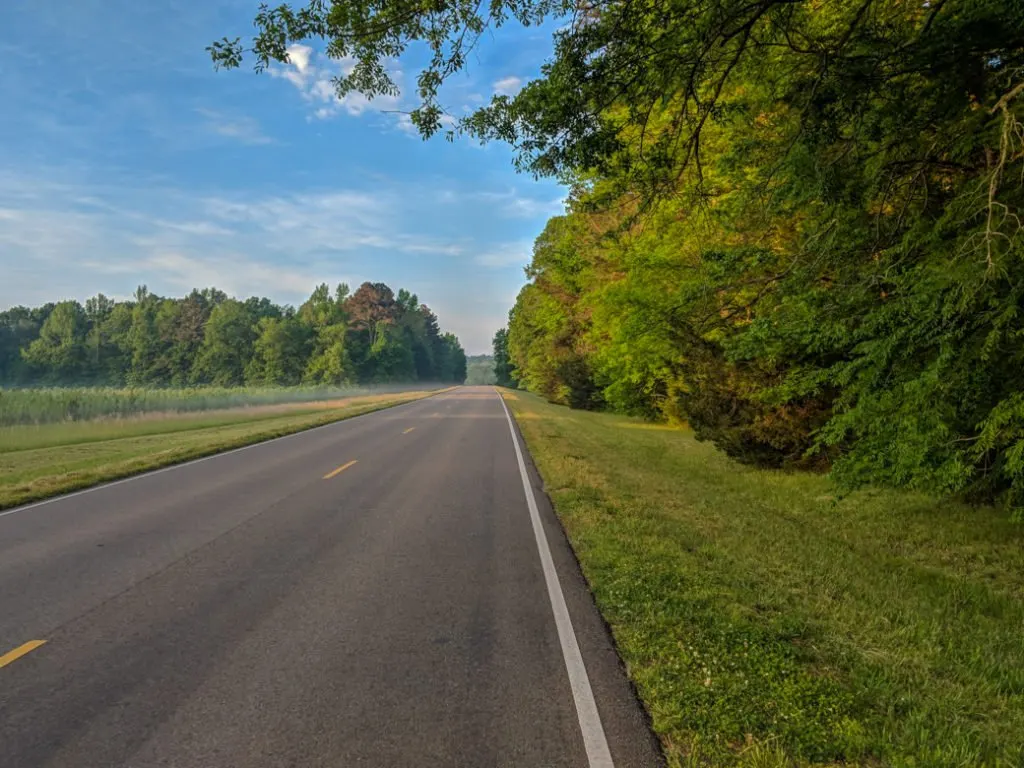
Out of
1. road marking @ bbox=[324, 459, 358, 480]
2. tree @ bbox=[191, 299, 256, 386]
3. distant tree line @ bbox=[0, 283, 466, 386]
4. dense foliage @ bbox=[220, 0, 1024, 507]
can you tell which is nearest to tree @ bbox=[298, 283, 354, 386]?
distant tree line @ bbox=[0, 283, 466, 386]

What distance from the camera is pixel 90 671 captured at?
11.8ft

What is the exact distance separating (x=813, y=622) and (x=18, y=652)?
5.76 meters

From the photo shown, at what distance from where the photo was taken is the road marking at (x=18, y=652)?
3.71 metres

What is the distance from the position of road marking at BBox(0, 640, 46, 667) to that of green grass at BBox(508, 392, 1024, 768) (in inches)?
160

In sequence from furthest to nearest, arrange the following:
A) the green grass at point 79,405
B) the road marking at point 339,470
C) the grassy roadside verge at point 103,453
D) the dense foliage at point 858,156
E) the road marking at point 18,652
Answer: the green grass at point 79,405 → the road marking at point 339,470 → the grassy roadside verge at point 103,453 → the dense foliage at point 858,156 → the road marking at point 18,652

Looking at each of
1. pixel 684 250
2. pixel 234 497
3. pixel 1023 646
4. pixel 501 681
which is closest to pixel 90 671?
pixel 501 681

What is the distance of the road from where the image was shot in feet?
9.52

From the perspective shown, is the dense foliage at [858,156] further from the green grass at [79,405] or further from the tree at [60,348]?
the tree at [60,348]

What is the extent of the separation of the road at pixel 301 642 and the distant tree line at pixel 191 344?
254 feet

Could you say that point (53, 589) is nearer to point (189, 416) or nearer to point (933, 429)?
point (933, 429)

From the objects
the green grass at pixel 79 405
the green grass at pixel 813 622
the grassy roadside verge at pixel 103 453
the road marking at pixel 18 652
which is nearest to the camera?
the green grass at pixel 813 622

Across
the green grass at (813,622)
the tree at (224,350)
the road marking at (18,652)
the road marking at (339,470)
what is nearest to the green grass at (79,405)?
the road marking at (339,470)

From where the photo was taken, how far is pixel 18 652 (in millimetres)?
3828

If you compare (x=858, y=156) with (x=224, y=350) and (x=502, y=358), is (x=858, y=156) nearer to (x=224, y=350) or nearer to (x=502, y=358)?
(x=224, y=350)
